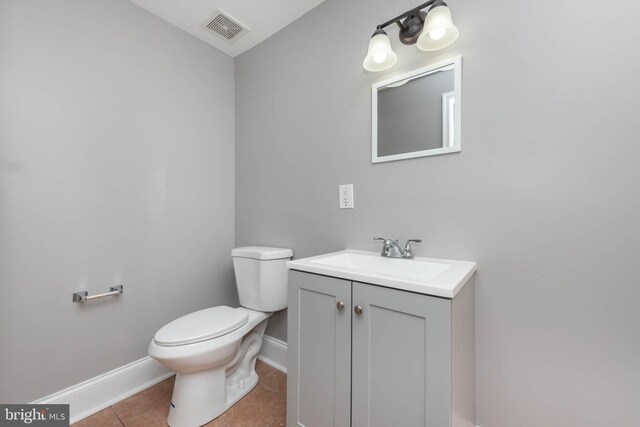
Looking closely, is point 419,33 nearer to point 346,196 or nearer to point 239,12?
point 346,196

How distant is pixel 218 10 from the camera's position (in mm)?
1577

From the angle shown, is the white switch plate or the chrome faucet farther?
the white switch plate

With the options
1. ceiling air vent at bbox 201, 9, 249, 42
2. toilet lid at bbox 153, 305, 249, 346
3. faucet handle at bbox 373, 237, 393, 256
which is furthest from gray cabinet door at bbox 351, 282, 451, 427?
ceiling air vent at bbox 201, 9, 249, 42

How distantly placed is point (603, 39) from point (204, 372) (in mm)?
2092

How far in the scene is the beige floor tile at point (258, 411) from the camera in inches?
49.8

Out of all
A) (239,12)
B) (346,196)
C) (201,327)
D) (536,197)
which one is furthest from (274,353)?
(239,12)

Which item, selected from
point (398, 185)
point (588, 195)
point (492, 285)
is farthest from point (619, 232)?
point (398, 185)

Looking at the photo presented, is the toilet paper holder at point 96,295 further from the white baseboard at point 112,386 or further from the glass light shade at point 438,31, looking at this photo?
the glass light shade at point 438,31

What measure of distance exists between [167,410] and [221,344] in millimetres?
544

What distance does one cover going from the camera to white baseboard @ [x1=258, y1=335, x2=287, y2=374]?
1706 mm

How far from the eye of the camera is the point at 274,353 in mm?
1755

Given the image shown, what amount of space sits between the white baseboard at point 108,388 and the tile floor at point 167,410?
0.12ft

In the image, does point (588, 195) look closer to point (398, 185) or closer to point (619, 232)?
point (619, 232)

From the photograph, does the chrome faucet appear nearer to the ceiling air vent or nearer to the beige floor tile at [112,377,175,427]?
the beige floor tile at [112,377,175,427]
